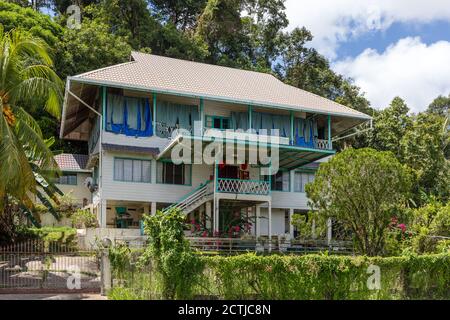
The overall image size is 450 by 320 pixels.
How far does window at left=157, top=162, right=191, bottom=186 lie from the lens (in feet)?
84.7

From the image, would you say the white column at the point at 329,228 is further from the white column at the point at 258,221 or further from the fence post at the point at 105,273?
the fence post at the point at 105,273

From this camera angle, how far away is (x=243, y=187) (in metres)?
24.3

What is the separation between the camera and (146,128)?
1008 inches

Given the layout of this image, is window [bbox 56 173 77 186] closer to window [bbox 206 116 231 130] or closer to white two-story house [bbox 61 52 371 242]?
white two-story house [bbox 61 52 371 242]

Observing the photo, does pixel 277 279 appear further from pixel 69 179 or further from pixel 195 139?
pixel 69 179

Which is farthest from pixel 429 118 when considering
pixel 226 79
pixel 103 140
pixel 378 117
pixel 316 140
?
pixel 103 140

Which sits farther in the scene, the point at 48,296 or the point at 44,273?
the point at 44,273

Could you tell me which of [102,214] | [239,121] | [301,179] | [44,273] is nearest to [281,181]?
[301,179]

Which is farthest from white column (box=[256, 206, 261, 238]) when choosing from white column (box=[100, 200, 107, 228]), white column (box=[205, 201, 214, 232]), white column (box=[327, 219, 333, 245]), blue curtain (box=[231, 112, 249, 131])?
white column (box=[100, 200, 107, 228])

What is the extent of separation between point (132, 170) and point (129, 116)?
2.56 m

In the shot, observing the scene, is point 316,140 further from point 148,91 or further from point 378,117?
point 378,117

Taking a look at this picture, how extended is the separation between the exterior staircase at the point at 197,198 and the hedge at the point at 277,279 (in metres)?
10.4

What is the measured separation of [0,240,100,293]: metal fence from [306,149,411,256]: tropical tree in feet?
26.5

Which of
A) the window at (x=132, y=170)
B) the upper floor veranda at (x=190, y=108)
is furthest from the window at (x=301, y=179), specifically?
the window at (x=132, y=170)
